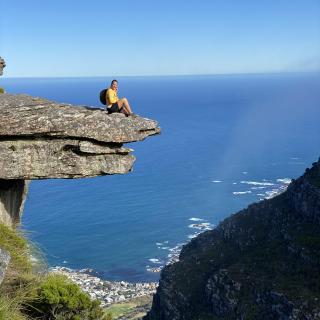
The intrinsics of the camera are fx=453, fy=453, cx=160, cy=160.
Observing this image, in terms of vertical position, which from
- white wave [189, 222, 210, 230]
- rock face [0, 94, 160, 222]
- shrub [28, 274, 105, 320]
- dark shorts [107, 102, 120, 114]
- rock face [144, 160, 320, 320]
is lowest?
white wave [189, 222, 210, 230]

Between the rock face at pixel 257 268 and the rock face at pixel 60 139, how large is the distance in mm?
49834

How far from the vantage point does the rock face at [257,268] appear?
68.8 metres

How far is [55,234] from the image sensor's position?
474ft

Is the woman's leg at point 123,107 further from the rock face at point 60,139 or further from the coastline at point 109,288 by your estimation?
the coastline at point 109,288

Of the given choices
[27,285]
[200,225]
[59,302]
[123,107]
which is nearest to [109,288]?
[200,225]

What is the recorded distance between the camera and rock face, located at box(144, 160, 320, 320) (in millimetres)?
68750

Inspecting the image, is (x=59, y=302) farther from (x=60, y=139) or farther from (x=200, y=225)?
(x=200, y=225)

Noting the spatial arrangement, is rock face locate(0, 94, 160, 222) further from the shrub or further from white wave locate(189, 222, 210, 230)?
white wave locate(189, 222, 210, 230)

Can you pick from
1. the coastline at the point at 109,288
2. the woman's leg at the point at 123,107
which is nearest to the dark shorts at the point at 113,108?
the woman's leg at the point at 123,107

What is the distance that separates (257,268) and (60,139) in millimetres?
63854

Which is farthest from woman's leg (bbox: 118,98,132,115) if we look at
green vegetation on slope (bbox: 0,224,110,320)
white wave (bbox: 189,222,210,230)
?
white wave (bbox: 189,222,210,230)

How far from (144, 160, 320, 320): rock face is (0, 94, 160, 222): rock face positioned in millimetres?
49834

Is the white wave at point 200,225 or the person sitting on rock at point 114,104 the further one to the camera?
the white wave at point 200,225

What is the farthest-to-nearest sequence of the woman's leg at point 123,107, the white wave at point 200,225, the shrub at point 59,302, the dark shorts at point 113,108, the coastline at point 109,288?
the white wave at point 200,225
the coastline at point 109,288
the woman's leg at point 123,107
the dark shorts at point 113,108
the shrub at point 59,302
